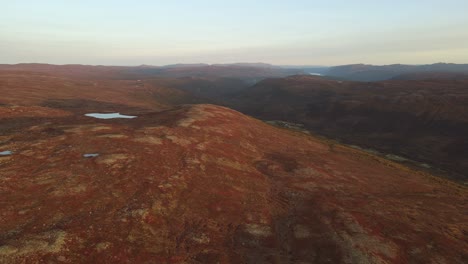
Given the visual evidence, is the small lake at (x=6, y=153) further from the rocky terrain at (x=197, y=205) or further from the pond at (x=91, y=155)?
the pond at (x=91, y=155)

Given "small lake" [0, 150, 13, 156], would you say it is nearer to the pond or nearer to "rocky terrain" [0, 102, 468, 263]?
"rocky terrain" [0, 102, 468, 263]

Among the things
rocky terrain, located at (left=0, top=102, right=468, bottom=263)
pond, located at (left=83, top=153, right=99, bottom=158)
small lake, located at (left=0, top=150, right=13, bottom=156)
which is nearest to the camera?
rocky terrain, located at (left=0, top=102, right=468, bottom=263)

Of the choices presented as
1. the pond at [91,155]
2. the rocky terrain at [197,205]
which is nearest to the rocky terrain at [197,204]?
the rocky terrain at [197,205]

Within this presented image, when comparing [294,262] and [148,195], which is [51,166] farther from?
[294,262]

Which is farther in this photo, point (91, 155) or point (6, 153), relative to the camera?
point (91, 155)

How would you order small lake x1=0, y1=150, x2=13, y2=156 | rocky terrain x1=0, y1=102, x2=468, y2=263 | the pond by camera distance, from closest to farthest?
rocky terrain x1=0, y1=102, x2=468, y2=263
small lake x1=0, y1=150, x2=13, y2=156
the pond

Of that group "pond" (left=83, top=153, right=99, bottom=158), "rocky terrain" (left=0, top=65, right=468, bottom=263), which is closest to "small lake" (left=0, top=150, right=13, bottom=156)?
"rocky terrain" (left=0, top=65, right=468, bottom=263)

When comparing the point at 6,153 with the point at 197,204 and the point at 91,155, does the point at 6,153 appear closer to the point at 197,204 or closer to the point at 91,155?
the point at 91,155

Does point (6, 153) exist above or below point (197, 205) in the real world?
above

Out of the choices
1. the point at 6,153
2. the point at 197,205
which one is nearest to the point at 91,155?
the point at 6,153

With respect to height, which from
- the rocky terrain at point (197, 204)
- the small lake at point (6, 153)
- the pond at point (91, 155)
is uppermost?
the small lake at point (6, 153)

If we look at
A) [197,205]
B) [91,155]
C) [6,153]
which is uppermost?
[6,153]

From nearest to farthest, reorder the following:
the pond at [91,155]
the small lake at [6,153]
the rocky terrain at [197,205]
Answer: the rocky terrain at [197,205] → the small lake at [6,153] → the pond at [91,155]
